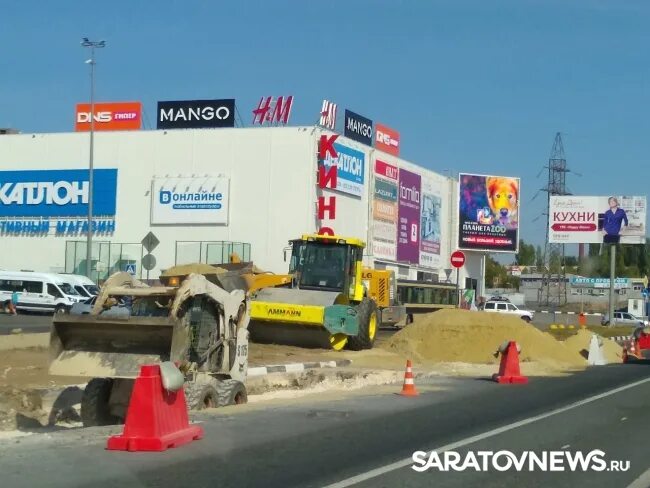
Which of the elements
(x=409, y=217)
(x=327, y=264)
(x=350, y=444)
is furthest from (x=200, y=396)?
(x=409, y=217)

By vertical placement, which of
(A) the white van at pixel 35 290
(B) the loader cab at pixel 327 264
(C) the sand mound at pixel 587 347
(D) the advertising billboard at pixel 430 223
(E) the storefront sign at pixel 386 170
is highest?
(E) the storefront sign at pixel 386 170

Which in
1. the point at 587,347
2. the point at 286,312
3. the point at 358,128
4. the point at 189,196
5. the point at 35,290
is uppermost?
the point at 358,128

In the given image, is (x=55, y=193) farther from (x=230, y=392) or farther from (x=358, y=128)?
(x=230, y=392)

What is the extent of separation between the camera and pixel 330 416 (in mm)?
13758

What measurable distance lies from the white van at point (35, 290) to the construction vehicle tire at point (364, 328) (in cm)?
2338

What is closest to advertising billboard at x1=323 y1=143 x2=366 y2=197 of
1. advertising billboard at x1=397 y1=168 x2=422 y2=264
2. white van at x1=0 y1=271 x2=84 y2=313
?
advertising billboard at x1=397 y1=168 x2=422 y2=264

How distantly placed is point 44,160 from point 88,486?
55.6 meters

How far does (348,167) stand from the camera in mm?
58062

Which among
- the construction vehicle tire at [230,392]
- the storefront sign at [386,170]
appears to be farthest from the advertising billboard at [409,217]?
the construction vehicle tire at [230,392]

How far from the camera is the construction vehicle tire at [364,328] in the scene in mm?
26136

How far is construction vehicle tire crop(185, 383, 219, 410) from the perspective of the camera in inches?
509

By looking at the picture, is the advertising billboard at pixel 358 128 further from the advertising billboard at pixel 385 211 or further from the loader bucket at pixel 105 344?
the loader bucket at pixel 105 344

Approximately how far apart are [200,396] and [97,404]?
1.43m

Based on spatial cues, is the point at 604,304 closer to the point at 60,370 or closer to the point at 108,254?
the point at 108,254
